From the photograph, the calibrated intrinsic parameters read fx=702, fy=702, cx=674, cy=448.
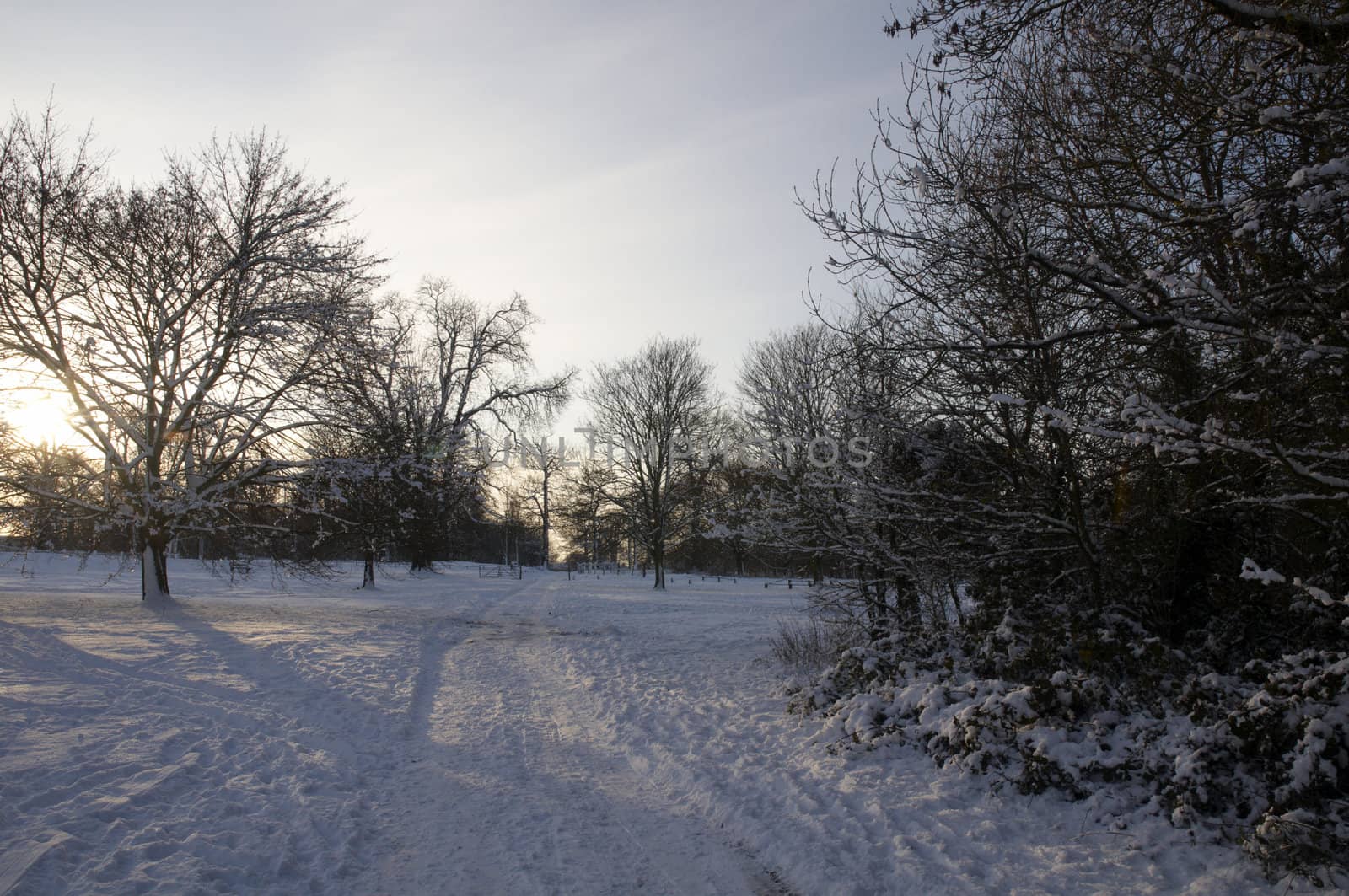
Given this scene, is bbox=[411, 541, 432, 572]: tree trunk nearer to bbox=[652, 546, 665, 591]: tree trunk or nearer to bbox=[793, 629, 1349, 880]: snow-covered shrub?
bbox=[652, 546, 665, 591]: tree trunk

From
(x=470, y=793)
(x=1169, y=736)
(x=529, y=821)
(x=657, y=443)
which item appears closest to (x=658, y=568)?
(x=657, y=443)

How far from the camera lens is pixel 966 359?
620 centimetres

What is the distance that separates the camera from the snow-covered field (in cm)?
396

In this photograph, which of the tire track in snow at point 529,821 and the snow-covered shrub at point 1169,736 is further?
the tire track in snow at point 529,821

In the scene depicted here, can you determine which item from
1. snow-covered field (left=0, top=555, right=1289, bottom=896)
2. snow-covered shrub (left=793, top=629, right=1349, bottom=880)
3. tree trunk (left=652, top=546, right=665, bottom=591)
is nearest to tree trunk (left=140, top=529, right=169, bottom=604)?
snow-covered field (left=0, top=555, right=1289, bottom=896)

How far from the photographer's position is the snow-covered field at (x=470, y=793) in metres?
3.96

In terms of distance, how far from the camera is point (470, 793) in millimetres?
5438

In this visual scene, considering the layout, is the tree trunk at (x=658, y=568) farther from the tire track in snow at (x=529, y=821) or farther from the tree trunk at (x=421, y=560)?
the tire track in snow at (x=529, y=821)

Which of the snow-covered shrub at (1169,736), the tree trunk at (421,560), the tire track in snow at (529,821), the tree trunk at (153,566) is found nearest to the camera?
the snow-covered shrub at (1169,736)

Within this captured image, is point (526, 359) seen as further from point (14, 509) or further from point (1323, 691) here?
point (1323, 691)

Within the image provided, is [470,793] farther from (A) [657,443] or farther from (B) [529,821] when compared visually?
(A) [657,443]

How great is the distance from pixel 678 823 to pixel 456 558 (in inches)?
2428

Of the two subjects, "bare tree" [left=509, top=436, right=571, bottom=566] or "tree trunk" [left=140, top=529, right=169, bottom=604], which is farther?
"bare tree" [left=509, top=436, right=571, bottom=566]

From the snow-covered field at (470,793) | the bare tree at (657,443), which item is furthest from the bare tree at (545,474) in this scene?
the snow-covered field at (470,793)
